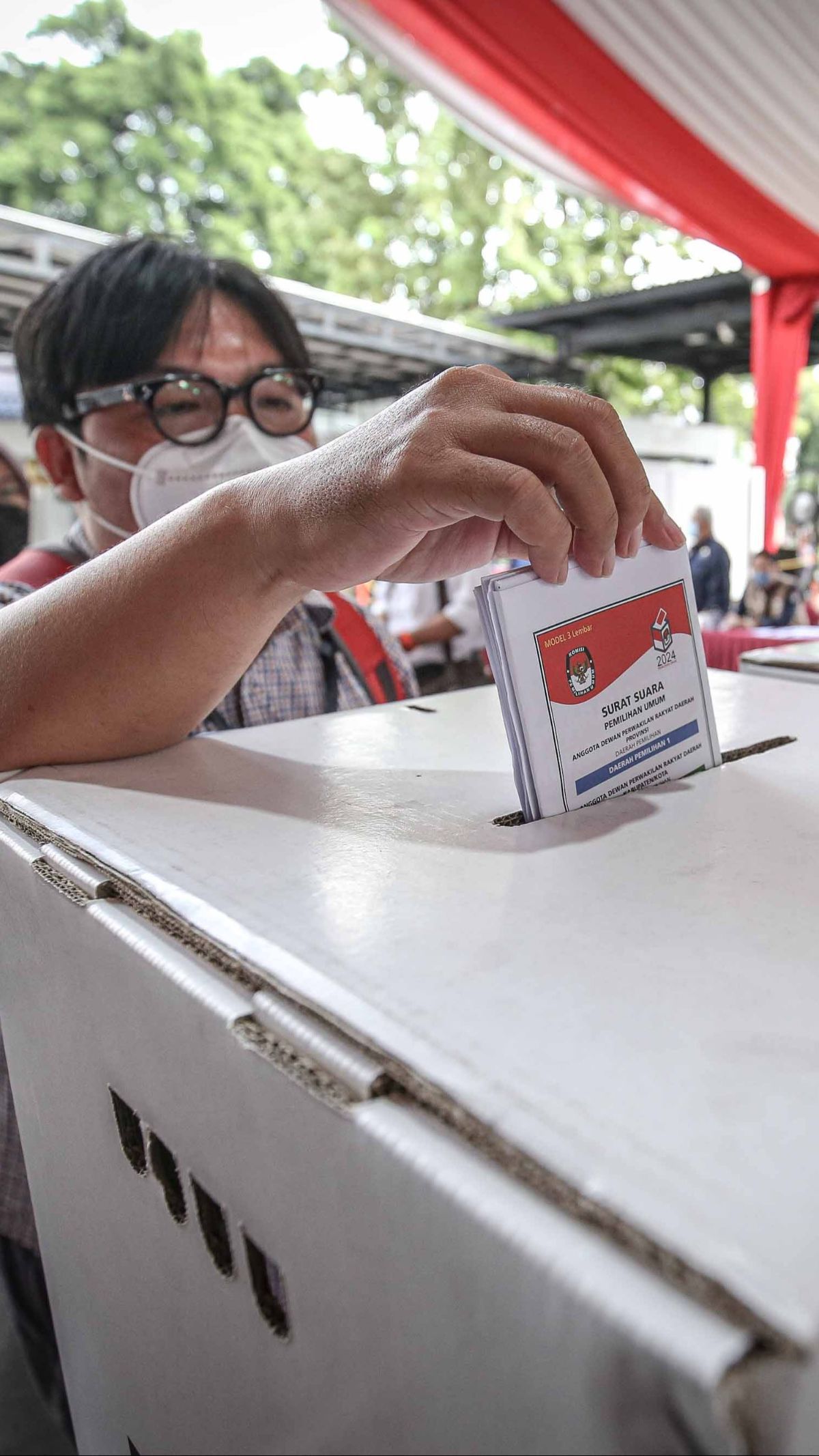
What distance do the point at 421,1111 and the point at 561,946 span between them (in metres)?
0.09

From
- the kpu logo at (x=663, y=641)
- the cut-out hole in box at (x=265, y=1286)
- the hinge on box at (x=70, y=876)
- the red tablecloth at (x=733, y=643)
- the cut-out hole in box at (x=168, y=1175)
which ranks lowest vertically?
the red tablecloth at (x=733, y=643)

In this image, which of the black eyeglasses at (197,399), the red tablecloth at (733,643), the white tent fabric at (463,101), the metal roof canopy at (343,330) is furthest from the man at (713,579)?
the black eyeglasses at (197,399)

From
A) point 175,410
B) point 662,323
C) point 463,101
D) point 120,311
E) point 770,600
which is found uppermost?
point 463,101

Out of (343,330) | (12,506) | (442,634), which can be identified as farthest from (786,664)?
(343,330)

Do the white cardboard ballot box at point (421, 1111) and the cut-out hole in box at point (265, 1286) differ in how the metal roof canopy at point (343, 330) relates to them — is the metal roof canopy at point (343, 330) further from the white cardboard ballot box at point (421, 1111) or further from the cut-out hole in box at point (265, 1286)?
the cut-out hole in box at point (265, 1286)

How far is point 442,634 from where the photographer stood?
2.88 m

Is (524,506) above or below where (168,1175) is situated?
above

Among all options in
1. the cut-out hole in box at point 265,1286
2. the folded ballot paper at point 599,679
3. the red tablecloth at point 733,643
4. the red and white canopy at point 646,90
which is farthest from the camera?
the red and white canopy at point 646,90

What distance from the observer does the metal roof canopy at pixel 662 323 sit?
6742mm

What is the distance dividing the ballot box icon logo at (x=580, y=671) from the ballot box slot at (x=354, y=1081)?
8.5 inches

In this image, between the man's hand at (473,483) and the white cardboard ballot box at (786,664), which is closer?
the man's hand at (473,483)

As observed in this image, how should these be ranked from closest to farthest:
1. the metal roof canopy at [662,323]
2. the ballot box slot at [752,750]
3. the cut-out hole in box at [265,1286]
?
the cut-out hole in box at [265,1286] < the ballot box slot at [752,750] < the metal roof canopy at [662,323]

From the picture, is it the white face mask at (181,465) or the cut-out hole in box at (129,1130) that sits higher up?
the white face mask at (181,465)

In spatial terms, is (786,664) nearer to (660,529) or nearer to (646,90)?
(660,529)
